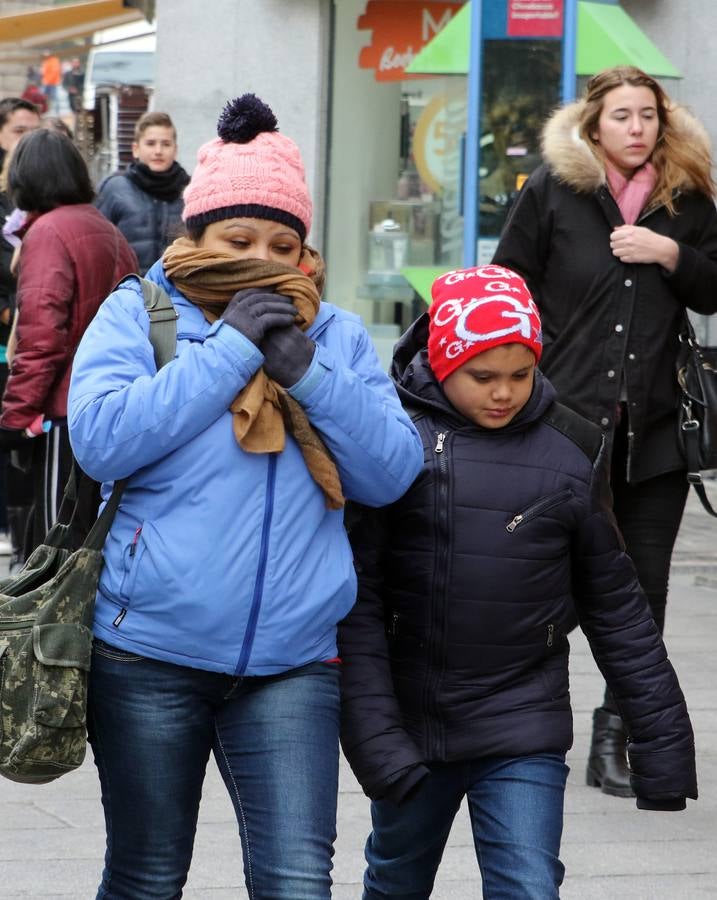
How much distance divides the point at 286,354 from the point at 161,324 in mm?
248

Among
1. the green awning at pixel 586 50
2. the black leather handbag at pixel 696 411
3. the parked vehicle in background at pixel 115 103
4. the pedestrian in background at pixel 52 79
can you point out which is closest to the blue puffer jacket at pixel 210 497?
the black leather handbag at pixel 696 411

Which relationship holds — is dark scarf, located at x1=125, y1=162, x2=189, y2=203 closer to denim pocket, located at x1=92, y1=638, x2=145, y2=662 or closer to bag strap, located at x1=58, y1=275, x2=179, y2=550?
bag strap, located at x1=58, y1=275, x2=179, y2=550

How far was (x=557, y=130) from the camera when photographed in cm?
492

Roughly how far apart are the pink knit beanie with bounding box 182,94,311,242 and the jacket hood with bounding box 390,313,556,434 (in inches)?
16.8

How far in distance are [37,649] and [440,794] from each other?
0.84 meters

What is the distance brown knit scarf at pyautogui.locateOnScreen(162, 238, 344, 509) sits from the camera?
2818 mm

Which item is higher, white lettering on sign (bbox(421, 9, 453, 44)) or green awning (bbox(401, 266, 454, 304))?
white lettering on sign (bbox(421, 9, 453, 44))

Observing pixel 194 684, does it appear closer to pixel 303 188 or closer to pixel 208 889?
pixel 303 188

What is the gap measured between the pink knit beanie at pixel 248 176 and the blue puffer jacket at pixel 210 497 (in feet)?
0.73

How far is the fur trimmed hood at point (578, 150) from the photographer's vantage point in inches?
189

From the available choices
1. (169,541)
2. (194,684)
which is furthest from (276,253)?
(194,684)

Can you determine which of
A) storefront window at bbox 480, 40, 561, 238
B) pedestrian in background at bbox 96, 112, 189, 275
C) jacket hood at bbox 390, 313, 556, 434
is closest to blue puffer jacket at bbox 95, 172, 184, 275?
pedestrian in background at bbox 96, 112, 189, 275

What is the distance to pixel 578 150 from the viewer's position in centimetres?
483

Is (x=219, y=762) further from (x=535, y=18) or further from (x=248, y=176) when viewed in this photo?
(x=535, y=18)
